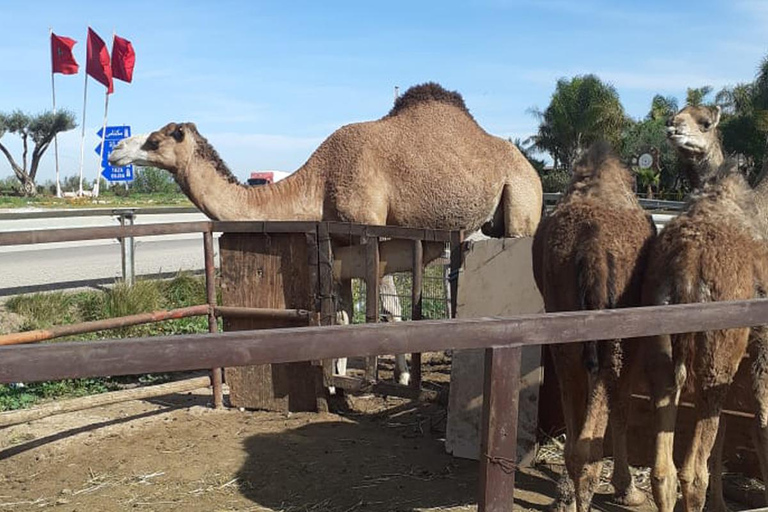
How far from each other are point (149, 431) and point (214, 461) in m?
0.92

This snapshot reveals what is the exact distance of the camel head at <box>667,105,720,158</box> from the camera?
6242 mm

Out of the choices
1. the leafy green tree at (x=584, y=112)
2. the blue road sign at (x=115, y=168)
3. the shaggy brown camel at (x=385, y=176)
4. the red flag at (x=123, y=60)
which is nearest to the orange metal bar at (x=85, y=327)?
the shaggy brown camel at (x=385, y=176)

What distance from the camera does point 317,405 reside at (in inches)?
255

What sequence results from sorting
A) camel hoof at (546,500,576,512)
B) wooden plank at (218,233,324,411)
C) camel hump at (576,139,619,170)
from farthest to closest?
wooden plank at (218,233,324,411), camel hump at (576,139,619,170), camel hoof at (546,500,576,512)

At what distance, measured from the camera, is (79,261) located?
50.6 ft

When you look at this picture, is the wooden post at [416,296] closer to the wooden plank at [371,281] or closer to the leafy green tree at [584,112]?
the wooden plank at [371,281]

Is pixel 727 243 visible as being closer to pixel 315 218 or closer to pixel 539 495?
pixel 539 495

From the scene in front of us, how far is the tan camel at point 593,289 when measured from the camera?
149 inches

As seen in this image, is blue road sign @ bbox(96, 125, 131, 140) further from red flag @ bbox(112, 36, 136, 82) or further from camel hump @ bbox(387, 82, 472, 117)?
red flag @ bbox(112, 36, 136, 82)

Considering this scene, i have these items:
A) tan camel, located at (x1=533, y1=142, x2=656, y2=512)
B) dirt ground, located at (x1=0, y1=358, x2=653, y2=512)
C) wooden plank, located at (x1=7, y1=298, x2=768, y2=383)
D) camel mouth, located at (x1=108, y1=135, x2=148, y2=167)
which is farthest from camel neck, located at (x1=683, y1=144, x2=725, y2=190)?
camel mouth, located at (x1=108, y1=135, x2=148, y2=167)

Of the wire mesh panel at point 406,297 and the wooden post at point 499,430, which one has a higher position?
the wooden post at point 499,430

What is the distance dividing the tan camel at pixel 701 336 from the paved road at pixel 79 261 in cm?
883

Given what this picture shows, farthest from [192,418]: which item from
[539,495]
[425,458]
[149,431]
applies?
[539,495]

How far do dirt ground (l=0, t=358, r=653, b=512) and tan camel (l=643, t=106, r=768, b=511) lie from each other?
47.8 inches
